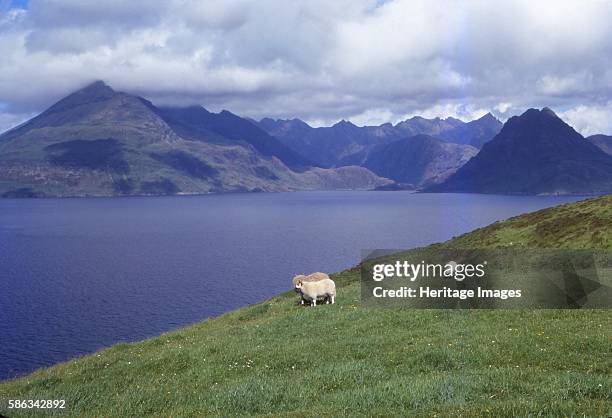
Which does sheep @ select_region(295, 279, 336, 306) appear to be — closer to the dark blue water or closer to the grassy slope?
the grassy slope

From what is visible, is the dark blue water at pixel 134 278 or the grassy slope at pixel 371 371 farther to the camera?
the dark blue water at pixel 134 278

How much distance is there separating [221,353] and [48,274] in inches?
4362

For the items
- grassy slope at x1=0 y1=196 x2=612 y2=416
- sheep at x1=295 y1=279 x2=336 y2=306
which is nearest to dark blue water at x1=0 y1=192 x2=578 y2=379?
sheep at x1=295 y1=279 x2=336 y2=306

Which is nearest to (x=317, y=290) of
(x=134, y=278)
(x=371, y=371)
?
(x=371, y=371)

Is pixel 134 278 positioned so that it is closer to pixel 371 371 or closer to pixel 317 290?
pixel 317 290

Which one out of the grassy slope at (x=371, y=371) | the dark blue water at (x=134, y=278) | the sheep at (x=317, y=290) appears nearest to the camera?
the grassy slope at (x=371, y=371)

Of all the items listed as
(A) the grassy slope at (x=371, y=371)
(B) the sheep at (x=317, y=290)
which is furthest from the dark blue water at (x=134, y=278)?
(A) the grassy slope at (x=371, y=371)

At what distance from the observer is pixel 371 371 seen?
17219mm

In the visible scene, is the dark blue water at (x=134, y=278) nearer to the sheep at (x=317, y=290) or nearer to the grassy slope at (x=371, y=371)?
the sheep at (x=317, y=290)

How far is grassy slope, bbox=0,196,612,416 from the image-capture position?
13.2 metres

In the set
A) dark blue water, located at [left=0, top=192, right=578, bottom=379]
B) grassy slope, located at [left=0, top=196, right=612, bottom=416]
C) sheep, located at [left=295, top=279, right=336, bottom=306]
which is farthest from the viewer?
dark blue water, located at [left=0, top=192, right=578, bottom=379]

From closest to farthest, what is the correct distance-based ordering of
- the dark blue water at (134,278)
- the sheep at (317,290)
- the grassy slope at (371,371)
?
the grassy slope at (371,371)
the sheep at (317,290)
the dark blue water at (134,278)

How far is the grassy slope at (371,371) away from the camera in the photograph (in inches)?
522

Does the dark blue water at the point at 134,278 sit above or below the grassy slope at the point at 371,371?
below
